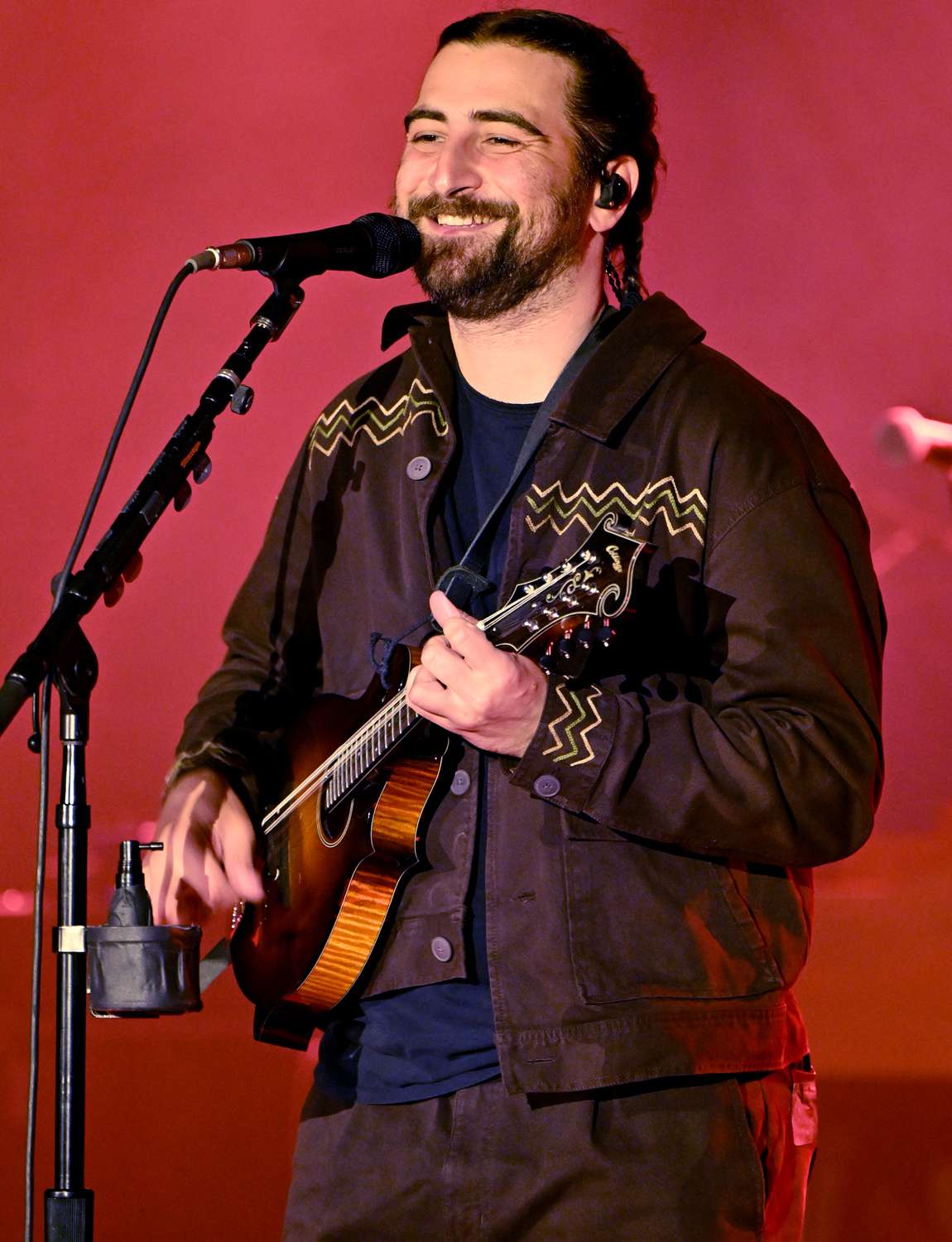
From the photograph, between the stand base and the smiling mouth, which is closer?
the stand base

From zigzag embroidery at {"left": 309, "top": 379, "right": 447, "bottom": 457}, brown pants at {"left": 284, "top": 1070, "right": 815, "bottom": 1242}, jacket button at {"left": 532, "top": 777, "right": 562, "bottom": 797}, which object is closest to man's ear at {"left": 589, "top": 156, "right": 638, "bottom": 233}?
zigzag embroidery at {"left": 309, "top": 379, "right": 447, "bottom": 457}

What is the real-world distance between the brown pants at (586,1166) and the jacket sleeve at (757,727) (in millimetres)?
307

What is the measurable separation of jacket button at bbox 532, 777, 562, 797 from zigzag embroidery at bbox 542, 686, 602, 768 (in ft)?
0.08

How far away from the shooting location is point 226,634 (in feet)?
7.97

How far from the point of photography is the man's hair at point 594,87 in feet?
7.60

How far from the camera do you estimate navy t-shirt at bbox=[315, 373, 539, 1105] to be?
1.90m

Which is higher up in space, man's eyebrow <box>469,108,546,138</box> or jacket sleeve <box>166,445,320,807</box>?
man's eyebrow <box>469,108,546,138</box>

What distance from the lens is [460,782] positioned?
199cm

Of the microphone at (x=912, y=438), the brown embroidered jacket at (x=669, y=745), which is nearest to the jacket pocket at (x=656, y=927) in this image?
the brown embroidered jacket at (x=669, y=745)

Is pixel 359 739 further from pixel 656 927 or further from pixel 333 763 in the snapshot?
pixel 656 927

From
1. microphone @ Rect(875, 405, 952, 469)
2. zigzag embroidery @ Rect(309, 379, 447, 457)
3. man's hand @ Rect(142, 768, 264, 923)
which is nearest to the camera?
man's hand @ Rect(142, 768, 264, 923)

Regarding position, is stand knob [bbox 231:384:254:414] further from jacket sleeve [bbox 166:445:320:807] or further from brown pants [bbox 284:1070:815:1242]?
brown pants [bbox 284:1070:815:1242]

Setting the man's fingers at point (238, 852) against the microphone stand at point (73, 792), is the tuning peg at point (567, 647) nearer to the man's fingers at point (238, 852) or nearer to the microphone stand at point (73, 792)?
the microphone stand at point (73, 792)

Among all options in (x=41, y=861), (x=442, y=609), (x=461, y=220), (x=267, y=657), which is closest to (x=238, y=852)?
(x=267, y=657)
